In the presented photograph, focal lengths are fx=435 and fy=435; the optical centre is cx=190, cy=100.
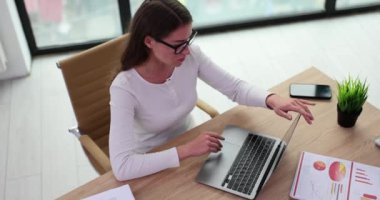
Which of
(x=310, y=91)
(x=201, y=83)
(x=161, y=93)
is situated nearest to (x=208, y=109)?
(x=161, y=93)

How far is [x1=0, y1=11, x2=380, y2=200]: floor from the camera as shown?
2.39 meters

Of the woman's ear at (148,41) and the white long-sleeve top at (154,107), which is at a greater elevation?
the woman's ear at (148,41)

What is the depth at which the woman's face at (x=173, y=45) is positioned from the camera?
142 centimetres

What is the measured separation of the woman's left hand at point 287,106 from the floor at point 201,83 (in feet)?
3.66

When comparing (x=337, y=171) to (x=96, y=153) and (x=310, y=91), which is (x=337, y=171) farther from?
(x=96, y=153)

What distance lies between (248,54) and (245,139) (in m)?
1.80

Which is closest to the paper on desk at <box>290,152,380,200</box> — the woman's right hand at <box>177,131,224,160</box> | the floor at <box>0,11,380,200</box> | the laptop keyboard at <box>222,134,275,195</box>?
the laptop keyboard at <box>222,134,275,195</box>

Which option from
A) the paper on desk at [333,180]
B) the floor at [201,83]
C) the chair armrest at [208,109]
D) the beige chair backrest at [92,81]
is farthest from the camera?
the floor at [201,83]

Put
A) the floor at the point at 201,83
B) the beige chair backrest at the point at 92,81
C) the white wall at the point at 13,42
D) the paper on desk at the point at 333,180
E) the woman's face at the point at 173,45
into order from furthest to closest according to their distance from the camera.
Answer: the white wall at the point at 13,42 < the floor at the point at 201,83 < the beige chair backrest at the point at 92,81 < the woman's face at the point at 173,45 < the paper on desk at the point at 333,180

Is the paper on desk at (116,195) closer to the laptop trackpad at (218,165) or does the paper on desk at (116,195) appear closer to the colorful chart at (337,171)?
the laptop trackpad at (218,165)

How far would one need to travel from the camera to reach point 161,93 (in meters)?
1.58

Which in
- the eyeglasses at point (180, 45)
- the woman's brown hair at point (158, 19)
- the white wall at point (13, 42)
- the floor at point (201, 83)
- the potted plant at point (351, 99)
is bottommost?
the floor at point (201, 83)

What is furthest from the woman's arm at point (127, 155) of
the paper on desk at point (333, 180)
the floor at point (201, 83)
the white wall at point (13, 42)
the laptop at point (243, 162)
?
the white wall at point (13, 42)

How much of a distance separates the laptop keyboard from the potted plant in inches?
10.7
